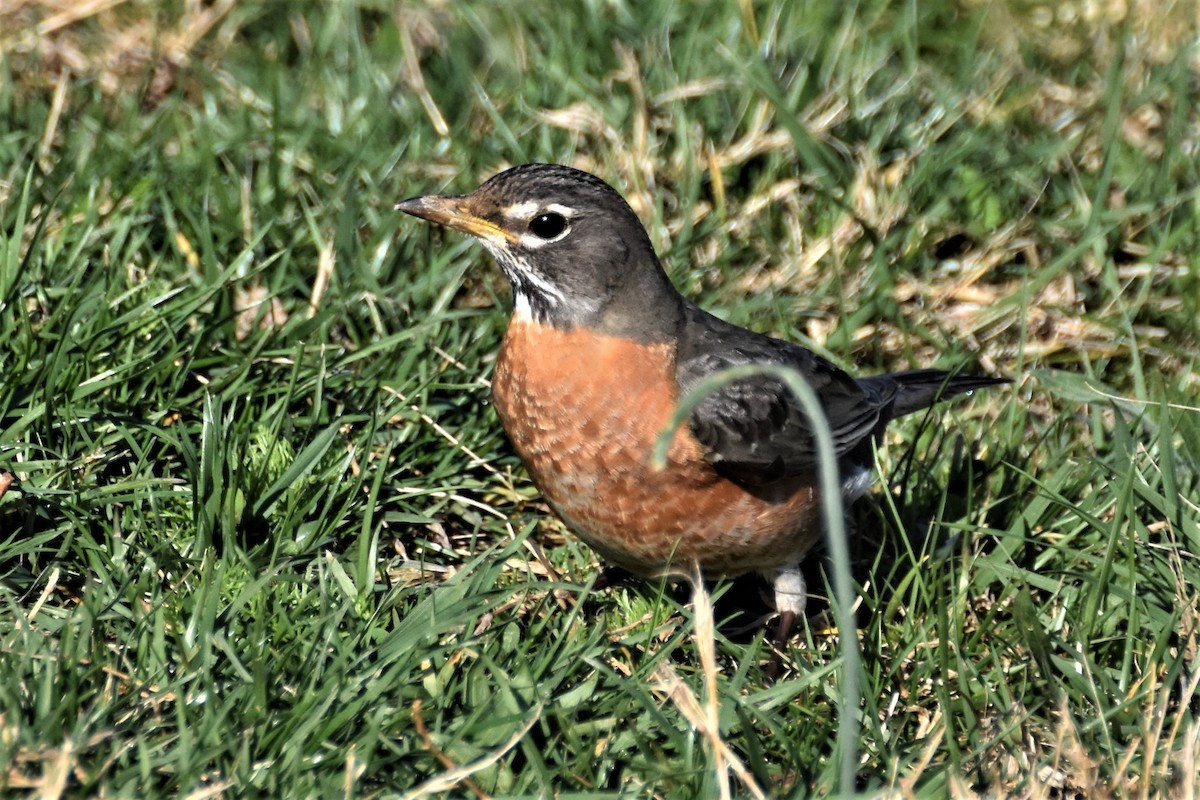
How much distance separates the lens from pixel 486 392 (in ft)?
19.7

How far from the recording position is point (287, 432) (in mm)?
5305

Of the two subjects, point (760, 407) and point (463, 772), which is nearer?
point (463, 772)

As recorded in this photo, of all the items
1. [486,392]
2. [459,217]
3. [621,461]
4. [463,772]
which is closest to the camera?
[463,772]

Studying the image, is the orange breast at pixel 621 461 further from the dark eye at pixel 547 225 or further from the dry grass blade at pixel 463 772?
the dry grass blade at pixel 463 772

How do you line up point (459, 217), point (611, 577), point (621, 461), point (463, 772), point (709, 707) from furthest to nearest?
point (611, 577) < point (459, 217) < point (621, 461) < point (463, 772) < point (709, 707)

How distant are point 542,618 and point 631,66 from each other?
136 inches

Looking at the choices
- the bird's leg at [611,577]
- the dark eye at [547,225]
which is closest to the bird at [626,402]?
the dark eye at [547,225]

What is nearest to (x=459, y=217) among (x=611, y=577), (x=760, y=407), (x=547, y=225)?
(x=547, y=225)

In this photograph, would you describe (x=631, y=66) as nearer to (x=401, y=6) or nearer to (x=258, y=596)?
(x=401, y=6)

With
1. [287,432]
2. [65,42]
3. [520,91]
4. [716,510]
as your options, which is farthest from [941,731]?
[65,42]

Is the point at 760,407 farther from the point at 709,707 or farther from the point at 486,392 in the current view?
the point at 709,707

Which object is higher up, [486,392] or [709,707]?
[709,707]

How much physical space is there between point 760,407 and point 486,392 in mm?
1287

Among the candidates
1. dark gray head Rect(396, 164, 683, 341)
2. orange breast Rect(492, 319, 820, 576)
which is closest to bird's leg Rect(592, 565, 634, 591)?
orange breast Rect(492, 319, 820, 576)
